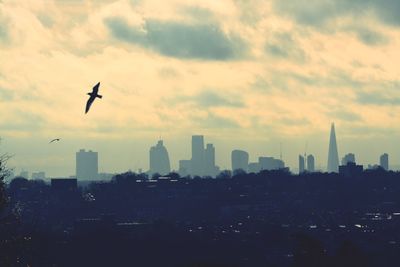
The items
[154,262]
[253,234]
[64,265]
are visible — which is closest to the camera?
[64,265]

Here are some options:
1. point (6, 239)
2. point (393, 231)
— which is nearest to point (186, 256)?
point (393, 231)

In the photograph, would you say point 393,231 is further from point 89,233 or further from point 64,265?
point 64,265

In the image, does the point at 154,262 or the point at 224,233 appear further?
the point at 224,233

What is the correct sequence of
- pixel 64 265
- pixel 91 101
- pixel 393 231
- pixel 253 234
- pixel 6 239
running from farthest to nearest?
1. pixel 393 231
2. pixel 253 234
3. pixel 64 265
4. pixel 6 239
5. pixel 91 101

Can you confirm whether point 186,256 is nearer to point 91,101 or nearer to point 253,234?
point 253,234

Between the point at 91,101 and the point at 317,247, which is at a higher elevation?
the point at 91,101

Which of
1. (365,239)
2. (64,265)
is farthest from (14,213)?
(365,239)

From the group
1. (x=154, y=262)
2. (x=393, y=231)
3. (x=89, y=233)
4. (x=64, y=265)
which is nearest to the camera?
(x=64, y=265)

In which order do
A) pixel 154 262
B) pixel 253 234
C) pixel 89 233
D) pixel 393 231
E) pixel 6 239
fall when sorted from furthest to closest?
pixel 393 231 → pixel 253 234 → pixel 89 233 → pixel 154 262 → pixel 6 239

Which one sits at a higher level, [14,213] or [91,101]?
[91,101]
